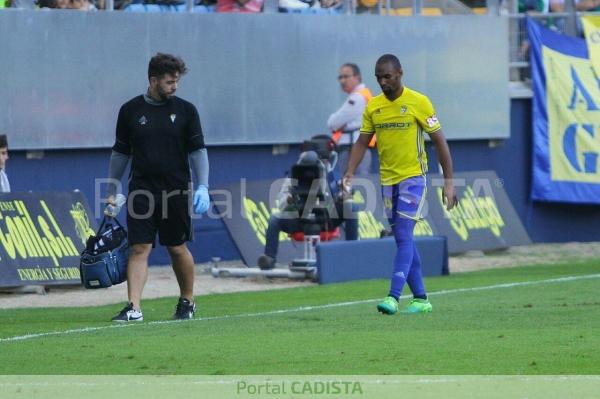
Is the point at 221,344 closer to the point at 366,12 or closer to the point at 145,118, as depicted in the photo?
the point at 145,118

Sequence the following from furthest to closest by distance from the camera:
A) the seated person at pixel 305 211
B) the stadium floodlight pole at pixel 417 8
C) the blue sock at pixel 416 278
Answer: the stadium floodlight pole at pixel 417 8
the seated person at pixel 305 211
the blue sock at pixel 416 278

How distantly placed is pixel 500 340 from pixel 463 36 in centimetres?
1318

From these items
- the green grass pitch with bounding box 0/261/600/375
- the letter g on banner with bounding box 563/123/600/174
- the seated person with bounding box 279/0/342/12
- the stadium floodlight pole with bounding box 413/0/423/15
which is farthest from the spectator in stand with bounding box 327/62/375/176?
the letter g on banner with bounding box 563/123/600/174

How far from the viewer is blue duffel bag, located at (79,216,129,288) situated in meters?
12.3

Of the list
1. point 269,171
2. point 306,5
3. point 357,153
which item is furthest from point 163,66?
point 306,5

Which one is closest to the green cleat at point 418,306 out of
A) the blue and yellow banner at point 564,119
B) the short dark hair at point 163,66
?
the short dark hair at point 163,66

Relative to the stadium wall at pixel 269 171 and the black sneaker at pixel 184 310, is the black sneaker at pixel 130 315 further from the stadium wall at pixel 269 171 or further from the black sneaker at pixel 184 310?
the stadium wall at pixel 269 171

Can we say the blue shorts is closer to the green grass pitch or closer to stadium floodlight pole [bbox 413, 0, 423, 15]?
the green grass pitch

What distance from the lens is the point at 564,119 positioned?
23.6m

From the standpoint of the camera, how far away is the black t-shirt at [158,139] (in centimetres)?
1193

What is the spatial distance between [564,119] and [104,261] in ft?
41.9

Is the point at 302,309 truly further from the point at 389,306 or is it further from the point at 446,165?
the point at 446,165

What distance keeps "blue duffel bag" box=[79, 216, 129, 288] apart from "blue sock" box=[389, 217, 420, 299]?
225cm

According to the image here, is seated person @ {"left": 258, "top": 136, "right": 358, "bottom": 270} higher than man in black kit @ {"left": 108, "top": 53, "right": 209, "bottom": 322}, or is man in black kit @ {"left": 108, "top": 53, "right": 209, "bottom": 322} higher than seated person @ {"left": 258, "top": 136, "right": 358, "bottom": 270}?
man in black kit @ {"left": 108, "top": 53, "right": 209, "bottom": 322}
